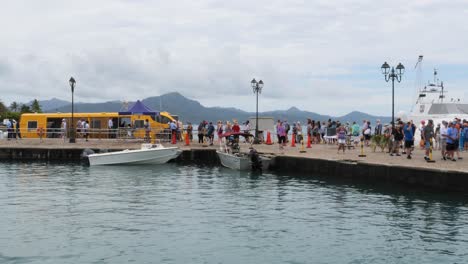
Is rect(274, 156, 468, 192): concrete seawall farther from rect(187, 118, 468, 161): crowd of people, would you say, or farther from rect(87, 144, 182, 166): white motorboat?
rect(87, 144, 182, 166): white motorboat

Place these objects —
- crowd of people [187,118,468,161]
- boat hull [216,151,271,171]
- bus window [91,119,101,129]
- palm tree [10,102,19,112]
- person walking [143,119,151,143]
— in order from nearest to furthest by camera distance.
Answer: crowd of people [187,118,468,161]
boat hull [216,151,271,171]
person walking [143,119,151,143]
bus window [91,119,101,129]
palm tree [10,102,19,112]

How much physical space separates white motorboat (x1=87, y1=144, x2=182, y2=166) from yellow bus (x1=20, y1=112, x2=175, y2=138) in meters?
6.63

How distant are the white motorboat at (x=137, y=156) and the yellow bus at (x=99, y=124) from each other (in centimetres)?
663

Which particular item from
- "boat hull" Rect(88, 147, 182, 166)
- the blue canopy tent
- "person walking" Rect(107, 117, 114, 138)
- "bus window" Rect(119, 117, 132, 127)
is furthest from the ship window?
"boat hull" Rect(88, 147, 182, 166)

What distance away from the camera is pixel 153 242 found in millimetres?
14125

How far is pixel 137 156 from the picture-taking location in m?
34.6

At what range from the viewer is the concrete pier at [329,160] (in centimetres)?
2220

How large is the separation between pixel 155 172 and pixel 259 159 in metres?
5.64

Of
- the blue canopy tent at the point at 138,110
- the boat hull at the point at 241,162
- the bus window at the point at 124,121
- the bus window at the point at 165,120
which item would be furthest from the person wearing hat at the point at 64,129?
the boat hull at the point at 241,162

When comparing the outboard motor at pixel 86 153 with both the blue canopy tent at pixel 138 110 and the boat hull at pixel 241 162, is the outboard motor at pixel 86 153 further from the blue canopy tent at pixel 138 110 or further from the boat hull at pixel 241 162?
the boat hull at pixel 241 162

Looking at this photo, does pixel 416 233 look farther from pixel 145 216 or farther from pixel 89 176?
pixel 89 176

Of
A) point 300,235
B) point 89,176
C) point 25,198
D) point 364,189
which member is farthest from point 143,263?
point 89,176

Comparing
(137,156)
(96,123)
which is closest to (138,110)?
(96,123)

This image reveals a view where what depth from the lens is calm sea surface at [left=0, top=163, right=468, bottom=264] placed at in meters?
13.0
